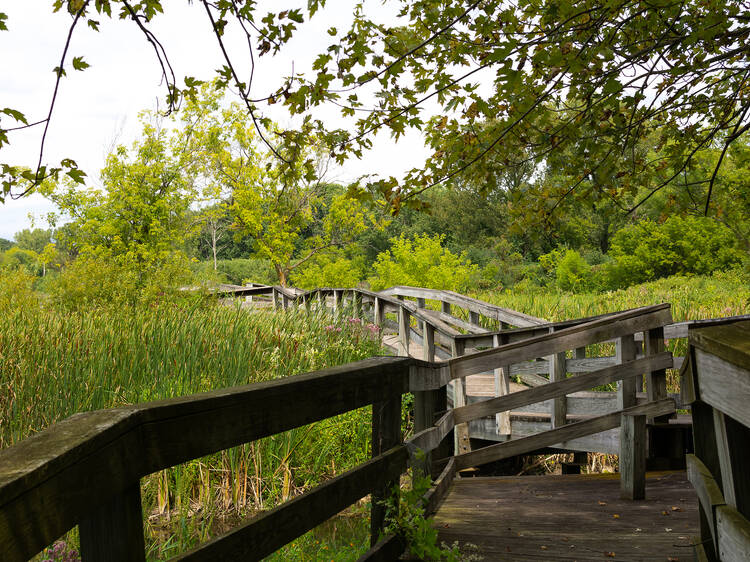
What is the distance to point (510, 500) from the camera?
4473mm

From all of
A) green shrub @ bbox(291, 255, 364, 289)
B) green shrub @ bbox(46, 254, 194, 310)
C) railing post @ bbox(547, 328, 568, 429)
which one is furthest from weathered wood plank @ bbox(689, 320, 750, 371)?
green shrub @ bbox(291, 255, 364, 289)

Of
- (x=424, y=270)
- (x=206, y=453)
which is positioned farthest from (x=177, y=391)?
(x=424, y=270)

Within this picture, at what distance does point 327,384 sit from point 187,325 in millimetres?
5491

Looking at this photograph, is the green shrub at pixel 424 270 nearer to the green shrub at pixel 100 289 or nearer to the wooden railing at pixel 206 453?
the green shrub at pixel 100 289

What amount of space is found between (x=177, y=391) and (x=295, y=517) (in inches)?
155

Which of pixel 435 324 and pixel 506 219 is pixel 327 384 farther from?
pixel 506 219

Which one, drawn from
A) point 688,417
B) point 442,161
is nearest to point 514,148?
point 442,161

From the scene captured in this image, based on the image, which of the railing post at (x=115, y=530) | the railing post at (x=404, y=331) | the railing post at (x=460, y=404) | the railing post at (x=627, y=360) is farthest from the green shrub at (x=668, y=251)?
the railing post at (x=115, y=530)

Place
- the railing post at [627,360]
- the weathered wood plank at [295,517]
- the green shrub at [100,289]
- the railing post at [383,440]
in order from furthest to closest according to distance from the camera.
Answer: the green shrub at [100,289], the railing post at [627,360], the railing post at [383,440], the weathered wood plank at [295,517]

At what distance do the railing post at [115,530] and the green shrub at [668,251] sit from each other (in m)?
29.0

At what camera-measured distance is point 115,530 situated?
1.35 metres

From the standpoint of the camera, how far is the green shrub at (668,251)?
2791 centimetres

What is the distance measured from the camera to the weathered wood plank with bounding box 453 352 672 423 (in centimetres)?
446

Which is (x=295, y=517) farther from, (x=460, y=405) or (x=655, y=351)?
(x=460, y=405)
